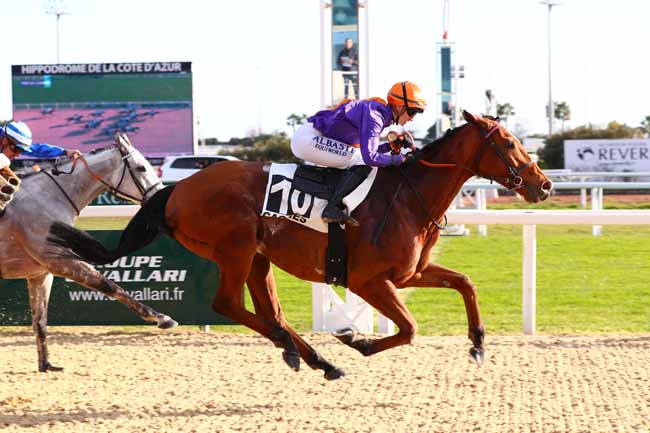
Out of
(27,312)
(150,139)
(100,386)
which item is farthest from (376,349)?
(150,139)

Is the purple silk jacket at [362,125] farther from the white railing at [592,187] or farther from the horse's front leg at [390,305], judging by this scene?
the white railing at [592,187]

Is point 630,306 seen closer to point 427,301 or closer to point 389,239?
point 427,301

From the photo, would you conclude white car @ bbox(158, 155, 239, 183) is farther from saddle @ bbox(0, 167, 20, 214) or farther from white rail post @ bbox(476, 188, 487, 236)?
saddle @ bbox(0, 167, 20, 214)

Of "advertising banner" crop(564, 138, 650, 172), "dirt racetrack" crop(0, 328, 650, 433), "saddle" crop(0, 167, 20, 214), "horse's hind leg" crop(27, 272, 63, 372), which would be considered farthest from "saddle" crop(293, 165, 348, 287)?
"advertising banner" crop(564, 138, 650, 172)

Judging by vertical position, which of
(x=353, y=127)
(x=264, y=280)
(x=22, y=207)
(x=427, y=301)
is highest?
(x=353, y=127)

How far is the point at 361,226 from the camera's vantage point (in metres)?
5.96

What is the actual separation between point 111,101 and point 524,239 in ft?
71.7

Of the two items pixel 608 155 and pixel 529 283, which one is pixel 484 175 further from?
pixel 608 155

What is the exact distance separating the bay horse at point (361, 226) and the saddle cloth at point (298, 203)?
52 millimetres

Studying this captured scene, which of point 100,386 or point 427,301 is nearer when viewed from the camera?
point 100,386

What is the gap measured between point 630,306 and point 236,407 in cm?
586

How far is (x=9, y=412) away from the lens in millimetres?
5914

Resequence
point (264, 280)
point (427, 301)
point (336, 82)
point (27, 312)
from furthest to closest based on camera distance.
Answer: point (427, 301) → point (336, 82) → point (27, 312) → point (264, 280)

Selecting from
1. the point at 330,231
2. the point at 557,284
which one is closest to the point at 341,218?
the point at 330,231
